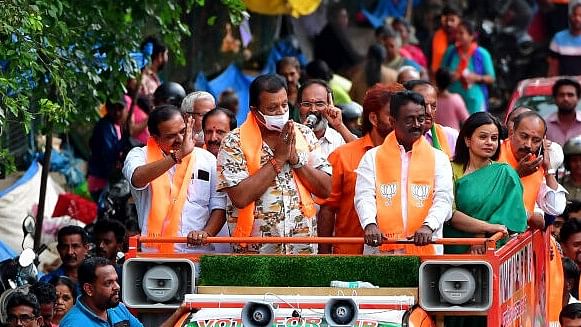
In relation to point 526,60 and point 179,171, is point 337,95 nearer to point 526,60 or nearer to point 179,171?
point 179,171

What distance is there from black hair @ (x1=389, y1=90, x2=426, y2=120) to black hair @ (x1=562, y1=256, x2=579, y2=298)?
2.90 metres

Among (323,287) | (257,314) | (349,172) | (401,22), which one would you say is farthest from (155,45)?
(401,22)

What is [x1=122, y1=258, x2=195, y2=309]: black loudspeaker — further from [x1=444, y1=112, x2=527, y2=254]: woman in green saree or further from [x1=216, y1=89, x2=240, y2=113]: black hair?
[x1=216, y1=89, x2=240, y2=113]: black hair

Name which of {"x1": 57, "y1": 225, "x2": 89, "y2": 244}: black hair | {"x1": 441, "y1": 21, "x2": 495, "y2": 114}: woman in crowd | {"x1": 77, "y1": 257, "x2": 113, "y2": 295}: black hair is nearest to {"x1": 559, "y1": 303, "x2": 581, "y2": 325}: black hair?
{"x1": 77, "y1": 257, "x2": 113, "y2": 295}: black hair

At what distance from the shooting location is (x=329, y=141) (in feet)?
42.7

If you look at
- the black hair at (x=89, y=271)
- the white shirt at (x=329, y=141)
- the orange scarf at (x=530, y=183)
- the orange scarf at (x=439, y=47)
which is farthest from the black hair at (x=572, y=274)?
the orange scarf at (x=439, y=47)

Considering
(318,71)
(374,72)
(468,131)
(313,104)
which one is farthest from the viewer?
(374,72)

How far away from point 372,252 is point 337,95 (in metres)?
6.87

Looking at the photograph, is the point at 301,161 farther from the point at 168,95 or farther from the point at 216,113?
the point at 168,95

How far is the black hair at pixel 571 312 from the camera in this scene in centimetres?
1291

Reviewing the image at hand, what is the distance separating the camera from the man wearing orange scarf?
11.9 meters

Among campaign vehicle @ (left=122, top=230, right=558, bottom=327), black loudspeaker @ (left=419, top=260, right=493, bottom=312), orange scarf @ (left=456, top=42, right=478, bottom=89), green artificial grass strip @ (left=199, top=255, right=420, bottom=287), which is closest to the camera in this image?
campaign vehicle @ (left=122, top=230, right=558, bottom=327)

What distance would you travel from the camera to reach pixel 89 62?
47.6ft

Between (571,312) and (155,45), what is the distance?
5.94 m
